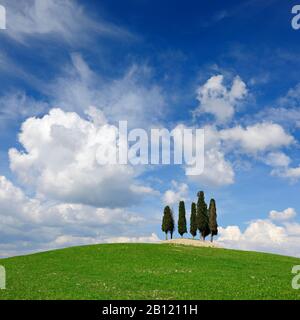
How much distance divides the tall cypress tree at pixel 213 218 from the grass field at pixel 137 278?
40972 millimetres

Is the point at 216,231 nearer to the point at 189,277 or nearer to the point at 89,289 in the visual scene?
the point at 189,277

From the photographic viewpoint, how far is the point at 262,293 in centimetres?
2922

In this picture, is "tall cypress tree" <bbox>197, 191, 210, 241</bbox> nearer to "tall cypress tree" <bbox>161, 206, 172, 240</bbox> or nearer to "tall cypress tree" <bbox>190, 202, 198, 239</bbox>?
"tall cypress tree" <bbox>190, 202, 198, 239</bbox>

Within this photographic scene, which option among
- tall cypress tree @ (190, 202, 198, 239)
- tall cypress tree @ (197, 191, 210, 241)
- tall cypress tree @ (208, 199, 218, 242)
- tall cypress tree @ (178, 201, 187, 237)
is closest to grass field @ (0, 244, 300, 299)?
tall cypress tree @ (197, 191, 210, 241)

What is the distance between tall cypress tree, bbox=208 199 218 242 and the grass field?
41.0 m

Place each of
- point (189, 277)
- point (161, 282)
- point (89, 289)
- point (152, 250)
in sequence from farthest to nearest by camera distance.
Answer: point (152, 250)
point (189, 277)
point (161, 282)
point (89, 289)

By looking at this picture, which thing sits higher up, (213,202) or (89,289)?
(213,202)

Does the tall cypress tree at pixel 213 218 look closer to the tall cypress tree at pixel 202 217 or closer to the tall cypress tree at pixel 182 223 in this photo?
the tall cypress tree at pixel 202 217

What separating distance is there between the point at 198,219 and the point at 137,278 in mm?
64983

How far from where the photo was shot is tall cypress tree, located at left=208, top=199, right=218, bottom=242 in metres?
101
